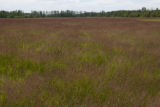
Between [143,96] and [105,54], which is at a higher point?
[105,54]

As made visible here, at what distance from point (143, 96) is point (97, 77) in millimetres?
1049

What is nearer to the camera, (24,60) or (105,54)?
(24,60)

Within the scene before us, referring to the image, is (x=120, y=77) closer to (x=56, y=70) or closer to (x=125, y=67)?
(x=125, y=67)

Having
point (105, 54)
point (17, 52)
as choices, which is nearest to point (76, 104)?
point (105, 54)

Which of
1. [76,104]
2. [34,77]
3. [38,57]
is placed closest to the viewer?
[76,104]

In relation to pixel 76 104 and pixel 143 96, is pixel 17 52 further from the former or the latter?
pixel 143 96

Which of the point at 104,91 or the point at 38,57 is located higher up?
the point at 38,57

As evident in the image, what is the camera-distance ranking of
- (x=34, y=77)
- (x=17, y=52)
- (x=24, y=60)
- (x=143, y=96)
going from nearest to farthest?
(x=143, y=96)
(x=34, y=77)
(x=24, y=60)
(x=17, y=52)

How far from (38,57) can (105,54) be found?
2.52m

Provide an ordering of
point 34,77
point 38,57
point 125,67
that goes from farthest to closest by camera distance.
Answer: point 38,57 < point 125,67 < point 34,77

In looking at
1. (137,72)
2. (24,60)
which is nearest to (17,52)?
(24,60)

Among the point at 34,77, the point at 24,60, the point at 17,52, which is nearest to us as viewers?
the point at 34,77

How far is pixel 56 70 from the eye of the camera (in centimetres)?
354

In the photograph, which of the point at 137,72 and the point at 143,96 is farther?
the point at 137,72
